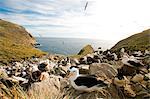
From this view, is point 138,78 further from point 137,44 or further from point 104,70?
point 137,44

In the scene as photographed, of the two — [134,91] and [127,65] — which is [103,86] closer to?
[134,91]

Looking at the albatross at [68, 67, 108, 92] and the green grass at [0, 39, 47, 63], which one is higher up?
the albatross at [68, 67, 108, 92]

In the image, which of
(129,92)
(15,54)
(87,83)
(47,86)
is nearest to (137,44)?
(129,92)

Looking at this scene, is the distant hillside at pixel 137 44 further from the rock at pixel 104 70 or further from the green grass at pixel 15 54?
the green grass at pixel 15 54

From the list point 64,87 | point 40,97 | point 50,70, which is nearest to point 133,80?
point 64,87

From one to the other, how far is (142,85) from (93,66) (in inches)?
82.1

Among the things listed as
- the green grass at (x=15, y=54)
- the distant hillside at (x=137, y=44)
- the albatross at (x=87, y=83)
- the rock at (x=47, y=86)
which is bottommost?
the green grass at (x=15, y=54)

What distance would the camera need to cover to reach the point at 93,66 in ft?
37.4

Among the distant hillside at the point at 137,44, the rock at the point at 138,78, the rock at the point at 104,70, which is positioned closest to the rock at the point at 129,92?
the rock at the point at 138,78

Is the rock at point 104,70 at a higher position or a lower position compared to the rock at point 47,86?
higher

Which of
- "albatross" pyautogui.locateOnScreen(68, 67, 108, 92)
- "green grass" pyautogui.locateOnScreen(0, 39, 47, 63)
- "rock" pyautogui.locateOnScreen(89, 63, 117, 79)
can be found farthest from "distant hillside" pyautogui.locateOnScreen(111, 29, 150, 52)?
"green grass" pyautogui.locateOnScreen(0, 39, 47, 63)

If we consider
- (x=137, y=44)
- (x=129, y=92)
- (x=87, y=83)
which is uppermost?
(x=87, y=83)

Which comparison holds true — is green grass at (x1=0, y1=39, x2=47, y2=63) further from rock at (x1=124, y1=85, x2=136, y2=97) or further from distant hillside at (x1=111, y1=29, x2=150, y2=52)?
rock at (x1=124, y1=85, x2=136, y2=97)

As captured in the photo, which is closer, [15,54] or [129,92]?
[129,92]
